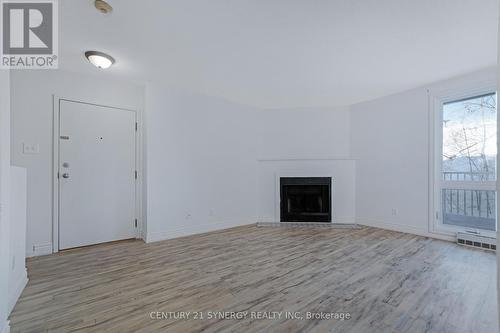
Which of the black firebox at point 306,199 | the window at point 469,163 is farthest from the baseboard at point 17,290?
the window at point 469,163

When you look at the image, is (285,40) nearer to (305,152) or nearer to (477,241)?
(305,152)

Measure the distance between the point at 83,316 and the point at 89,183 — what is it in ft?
6.61

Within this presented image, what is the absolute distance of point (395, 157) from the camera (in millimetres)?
3914

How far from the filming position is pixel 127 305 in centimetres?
173

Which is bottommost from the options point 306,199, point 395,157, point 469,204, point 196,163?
point 306,199

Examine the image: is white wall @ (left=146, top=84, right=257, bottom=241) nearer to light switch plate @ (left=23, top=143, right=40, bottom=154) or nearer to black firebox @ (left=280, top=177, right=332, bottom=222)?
black firebox @ (left=280, top=177, right=332, bottom=222)

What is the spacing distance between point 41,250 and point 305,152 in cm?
435

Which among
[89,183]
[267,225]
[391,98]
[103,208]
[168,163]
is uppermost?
[391,98]

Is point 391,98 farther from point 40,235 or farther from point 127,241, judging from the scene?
point 40,235

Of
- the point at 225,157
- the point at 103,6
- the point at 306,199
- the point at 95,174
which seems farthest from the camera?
the point at 306,199

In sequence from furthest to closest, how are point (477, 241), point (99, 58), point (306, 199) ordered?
point (306, 199)
point (477, 241)
point (99, 58)

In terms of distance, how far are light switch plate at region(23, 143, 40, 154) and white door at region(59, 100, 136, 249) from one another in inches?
9.0

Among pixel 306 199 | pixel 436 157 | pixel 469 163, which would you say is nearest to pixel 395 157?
pixel 436 157

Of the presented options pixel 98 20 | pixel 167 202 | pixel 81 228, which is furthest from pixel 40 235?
pixel 98 20
